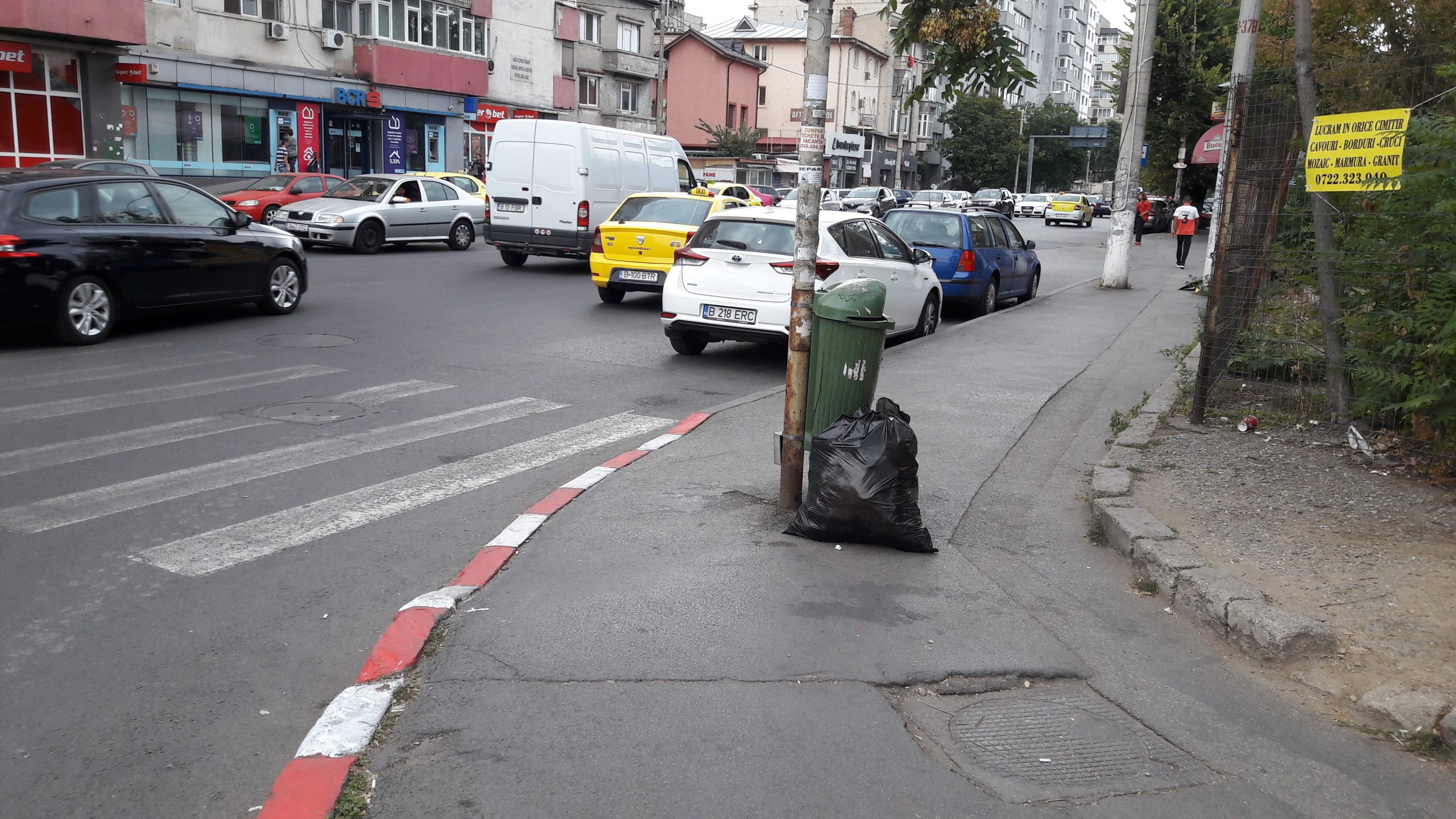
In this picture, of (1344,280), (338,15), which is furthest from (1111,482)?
(338,15)

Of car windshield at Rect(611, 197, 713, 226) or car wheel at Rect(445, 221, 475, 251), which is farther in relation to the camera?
car wheel at Rect(445, 221, 475, 251)

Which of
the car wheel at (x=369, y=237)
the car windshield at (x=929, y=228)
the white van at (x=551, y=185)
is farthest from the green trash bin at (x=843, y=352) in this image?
the car wheel at (x=369, y=237)

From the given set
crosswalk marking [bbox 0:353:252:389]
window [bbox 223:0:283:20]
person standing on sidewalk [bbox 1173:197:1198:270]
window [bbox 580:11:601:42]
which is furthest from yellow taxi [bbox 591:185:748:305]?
window [bbox 580:11:601:42]

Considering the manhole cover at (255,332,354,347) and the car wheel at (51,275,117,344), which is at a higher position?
the car wheel at (51,275,117,344)

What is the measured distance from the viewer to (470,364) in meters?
10.9

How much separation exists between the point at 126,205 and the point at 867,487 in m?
9.06

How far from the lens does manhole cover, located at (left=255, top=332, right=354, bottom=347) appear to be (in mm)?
11523

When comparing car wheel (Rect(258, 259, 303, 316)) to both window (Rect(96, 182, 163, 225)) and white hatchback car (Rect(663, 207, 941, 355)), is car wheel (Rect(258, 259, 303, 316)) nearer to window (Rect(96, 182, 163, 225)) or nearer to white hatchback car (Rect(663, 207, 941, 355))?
window (Rect(96, 182, 163, 225))

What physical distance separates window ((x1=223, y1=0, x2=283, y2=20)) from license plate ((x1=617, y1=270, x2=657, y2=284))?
23.3m

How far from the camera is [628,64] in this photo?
5450 cm

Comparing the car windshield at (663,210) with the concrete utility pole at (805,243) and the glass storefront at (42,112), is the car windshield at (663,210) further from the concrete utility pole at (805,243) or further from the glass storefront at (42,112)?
the glass storefront at (42,112)

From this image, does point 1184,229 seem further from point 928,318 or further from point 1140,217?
point 928,318

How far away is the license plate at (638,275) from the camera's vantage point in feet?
50.3

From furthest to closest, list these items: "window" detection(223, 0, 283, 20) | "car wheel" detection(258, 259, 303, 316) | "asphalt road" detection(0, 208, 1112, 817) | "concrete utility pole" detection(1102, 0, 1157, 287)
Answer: "window" detection(223, 0, 283, 20) < "concrete utility pole" detection(1102, 0, 1157, 287) < "car wheel" detection(258, 259, 303, 316) < "asphalt road" detection(0, 208, 1112, 817)
